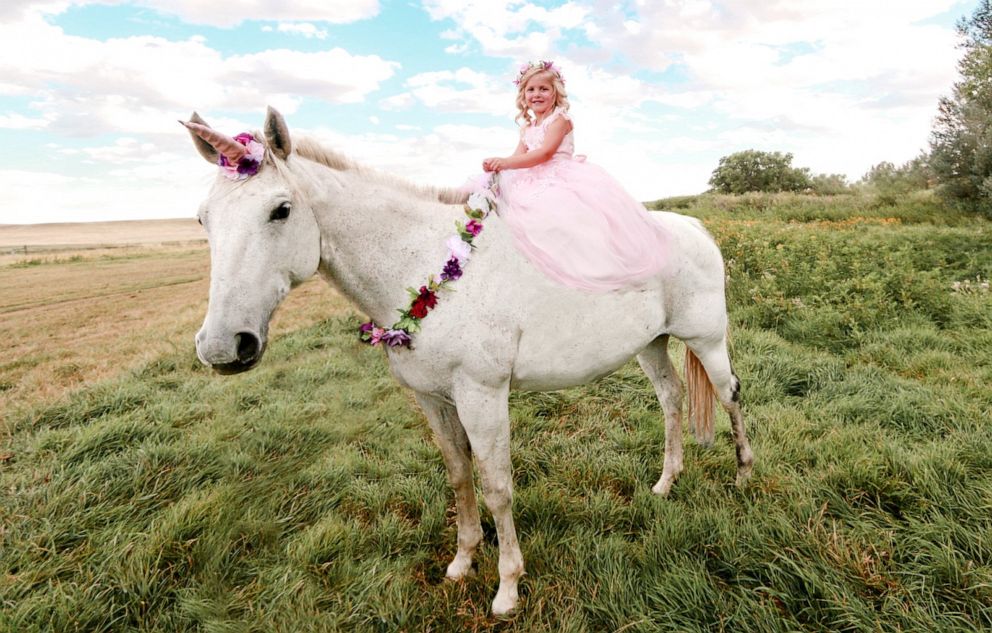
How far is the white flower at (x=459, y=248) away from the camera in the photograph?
2229 millimetres

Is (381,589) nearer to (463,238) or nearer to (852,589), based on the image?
(463,238)

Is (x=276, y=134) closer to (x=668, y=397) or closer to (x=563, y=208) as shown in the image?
(x=563, y=208)

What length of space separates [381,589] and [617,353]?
5.97ft

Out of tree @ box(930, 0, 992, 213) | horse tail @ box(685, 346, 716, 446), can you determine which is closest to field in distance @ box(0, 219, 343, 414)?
horse tail @ box(685, 346, 716, 446)

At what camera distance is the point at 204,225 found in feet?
6.29

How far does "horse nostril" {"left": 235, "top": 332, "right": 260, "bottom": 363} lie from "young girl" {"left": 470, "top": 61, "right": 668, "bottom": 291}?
4.27 feet

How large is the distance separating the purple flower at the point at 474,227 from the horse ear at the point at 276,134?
0.86m

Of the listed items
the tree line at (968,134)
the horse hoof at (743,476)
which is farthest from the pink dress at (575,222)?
the tree line at (968,134)

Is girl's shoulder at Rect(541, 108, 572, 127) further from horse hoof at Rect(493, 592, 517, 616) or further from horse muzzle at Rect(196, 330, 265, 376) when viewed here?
horse hoof at Rect(493, 592, 517, 616)

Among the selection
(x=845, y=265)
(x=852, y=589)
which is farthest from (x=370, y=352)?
(x=845, y=265)

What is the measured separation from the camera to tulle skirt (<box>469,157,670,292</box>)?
2.35 meters

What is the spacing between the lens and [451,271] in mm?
2203

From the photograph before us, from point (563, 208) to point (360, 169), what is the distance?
1048mm

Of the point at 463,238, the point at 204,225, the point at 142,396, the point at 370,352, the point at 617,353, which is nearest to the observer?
the point at 204,225
